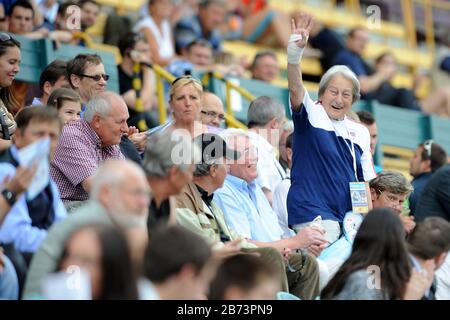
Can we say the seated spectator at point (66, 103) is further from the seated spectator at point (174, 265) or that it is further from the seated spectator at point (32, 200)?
the seated spectator at point (174, 265)

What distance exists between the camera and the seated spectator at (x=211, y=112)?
9016 millimetres

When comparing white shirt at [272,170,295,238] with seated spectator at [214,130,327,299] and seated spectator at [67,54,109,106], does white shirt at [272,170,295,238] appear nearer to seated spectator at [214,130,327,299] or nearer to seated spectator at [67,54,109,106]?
seated spectator at [214,130,327,299]

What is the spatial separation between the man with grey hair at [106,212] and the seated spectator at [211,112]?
3.50m

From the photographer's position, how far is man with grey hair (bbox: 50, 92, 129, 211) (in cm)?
727

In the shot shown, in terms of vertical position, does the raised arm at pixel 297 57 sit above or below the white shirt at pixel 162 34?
below

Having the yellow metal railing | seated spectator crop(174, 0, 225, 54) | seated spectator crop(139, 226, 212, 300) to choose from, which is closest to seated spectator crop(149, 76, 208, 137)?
the yellow metal railing

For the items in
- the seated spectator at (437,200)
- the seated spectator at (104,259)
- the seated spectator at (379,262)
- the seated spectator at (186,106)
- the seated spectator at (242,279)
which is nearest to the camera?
the seated spectator at (104,259)

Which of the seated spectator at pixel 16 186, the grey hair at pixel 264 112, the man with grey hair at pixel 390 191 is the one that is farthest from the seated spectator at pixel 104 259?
the grey hair at pixel 264 112

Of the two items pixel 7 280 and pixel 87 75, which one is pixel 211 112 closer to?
pixel 87 75

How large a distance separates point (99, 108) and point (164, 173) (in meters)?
1.37

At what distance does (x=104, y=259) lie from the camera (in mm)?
4727

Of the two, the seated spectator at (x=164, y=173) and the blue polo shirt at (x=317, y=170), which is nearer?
the seated spectator at (x=164, y=173)

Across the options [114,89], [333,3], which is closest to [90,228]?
[114,89]

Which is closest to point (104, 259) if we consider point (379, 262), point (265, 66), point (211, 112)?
point (379, 262)
